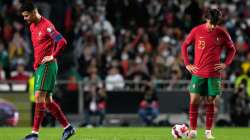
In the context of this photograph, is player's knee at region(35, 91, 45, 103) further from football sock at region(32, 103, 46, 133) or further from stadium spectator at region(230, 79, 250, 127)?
stadium spectator at region(230, 79, 250, 127)

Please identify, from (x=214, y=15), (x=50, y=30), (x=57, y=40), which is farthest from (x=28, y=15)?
(x=214, y=15)

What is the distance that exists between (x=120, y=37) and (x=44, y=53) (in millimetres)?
16483

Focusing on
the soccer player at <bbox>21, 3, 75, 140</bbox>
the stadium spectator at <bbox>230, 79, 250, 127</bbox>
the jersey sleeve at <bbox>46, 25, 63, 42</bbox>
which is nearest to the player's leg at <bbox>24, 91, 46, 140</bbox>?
the soccer player at <bbox>21, 3, 75, 140</bbox>

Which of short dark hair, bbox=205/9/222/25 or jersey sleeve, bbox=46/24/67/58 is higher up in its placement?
short dark hair, bbox=205/9/222/25

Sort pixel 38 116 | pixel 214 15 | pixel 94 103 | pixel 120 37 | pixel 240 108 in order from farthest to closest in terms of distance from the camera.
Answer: pixel 120 37
pixel 94 103
pixel 240 108
pixel 214 15
pixel 38 116

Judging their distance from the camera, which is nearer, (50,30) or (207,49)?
(50,30)

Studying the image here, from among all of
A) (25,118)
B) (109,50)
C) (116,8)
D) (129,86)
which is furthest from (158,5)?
(25,118)

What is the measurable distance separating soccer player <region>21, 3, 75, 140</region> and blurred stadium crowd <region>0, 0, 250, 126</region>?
12.0 m

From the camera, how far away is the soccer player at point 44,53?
16781mm

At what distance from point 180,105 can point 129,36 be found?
4.56 m

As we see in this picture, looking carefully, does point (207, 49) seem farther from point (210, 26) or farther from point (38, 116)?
point (38, 116)

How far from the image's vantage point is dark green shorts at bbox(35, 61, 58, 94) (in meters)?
16.8

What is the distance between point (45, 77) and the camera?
55.4ft

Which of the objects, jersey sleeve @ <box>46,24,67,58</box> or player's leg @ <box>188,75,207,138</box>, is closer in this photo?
jersey sleeve @ <box>46,24,67,58</box>
